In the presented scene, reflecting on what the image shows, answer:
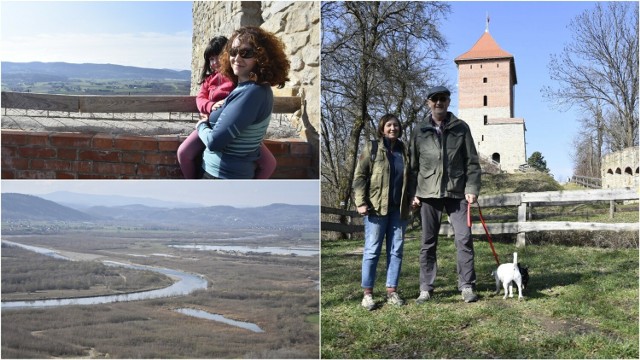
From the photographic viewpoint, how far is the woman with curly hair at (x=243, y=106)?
277 cm

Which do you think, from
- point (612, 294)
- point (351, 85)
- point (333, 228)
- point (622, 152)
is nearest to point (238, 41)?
point (612, 294)

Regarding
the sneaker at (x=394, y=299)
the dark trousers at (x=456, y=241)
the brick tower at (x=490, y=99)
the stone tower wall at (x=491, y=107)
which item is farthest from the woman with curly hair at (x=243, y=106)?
the brick tower at (x=490, y=99)

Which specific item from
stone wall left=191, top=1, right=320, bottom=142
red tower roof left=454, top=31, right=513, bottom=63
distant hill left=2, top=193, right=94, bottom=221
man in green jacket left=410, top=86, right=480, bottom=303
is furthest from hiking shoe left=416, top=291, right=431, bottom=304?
red tower roof left=454, top=31, right=513, bottom=63

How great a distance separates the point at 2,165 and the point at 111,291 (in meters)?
1.25

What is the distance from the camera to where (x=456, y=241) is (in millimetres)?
4031

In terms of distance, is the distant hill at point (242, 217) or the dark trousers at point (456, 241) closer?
the distant hill at point (242, 217)

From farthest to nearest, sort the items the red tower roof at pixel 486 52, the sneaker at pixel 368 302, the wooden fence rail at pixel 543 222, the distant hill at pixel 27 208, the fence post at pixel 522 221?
the red tower roof at pixel 486 52 → the fence post at pixel 522 221 → the wooden fence rail at pixel 543 222 → the sneaker at pixel 368 302 → the distant hill at pixel 27 208

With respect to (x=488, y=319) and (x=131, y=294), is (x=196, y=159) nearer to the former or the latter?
(x=131, y=294)

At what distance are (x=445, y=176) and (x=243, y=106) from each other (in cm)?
173

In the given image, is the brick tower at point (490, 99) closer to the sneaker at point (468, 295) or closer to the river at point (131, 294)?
the sneaker at point (468, 295)

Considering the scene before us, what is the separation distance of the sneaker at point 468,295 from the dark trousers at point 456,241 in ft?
0.13

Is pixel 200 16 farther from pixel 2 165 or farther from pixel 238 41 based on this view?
pixel 238 41

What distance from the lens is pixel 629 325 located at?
340 cm

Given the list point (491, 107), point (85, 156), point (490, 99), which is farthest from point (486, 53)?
point (85, 156)
